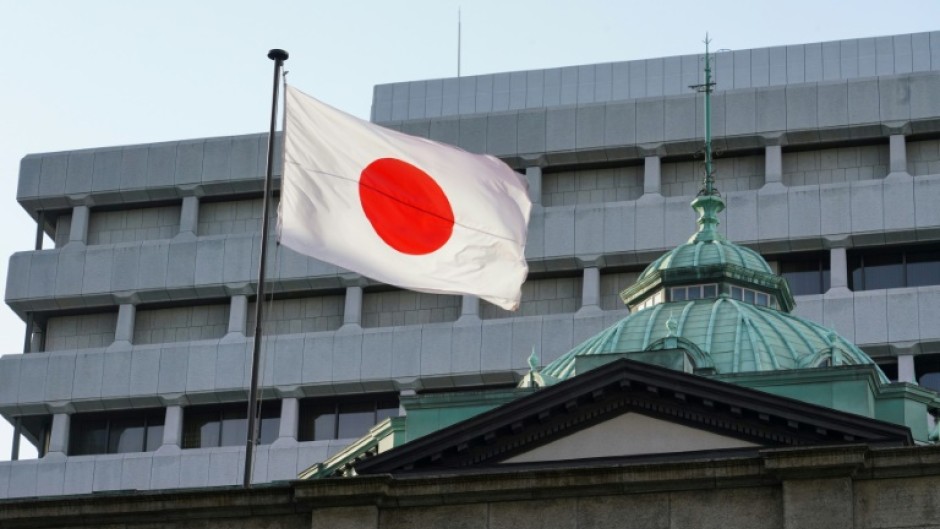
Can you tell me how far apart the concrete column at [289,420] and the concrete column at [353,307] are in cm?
321

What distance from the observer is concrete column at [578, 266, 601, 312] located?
87625 millimetres

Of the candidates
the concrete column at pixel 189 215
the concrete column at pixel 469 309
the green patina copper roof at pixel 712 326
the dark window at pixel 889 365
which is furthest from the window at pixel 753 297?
the concrete column at pixel 189 215

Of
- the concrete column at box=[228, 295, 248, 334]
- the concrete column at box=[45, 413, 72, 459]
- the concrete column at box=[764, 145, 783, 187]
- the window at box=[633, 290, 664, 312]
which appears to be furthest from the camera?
the concrete column at box=[45, 413, 72, 459]

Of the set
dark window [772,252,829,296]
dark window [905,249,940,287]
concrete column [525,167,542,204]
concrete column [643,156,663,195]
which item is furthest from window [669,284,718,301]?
concrete column [525,167,542,204]

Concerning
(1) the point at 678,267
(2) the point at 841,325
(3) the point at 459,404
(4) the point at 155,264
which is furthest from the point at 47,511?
(4) the point at 155,264

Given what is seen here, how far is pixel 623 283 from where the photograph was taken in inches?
3501

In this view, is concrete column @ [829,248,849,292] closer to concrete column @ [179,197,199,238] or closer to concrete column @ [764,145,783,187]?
concrete column @ [764,145,783,187]

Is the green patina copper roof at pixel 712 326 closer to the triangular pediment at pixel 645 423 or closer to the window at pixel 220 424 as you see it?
the triangular pediment at pixel 645 423

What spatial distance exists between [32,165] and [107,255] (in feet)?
15.3

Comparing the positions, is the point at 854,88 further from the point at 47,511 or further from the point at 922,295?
the point at 47,511

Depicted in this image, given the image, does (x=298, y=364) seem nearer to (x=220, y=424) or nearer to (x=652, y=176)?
(x=220, y=424)

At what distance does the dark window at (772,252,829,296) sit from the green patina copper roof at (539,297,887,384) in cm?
2058

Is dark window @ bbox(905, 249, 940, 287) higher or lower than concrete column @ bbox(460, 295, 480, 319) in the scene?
higher

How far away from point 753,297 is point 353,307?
81.7 feet
